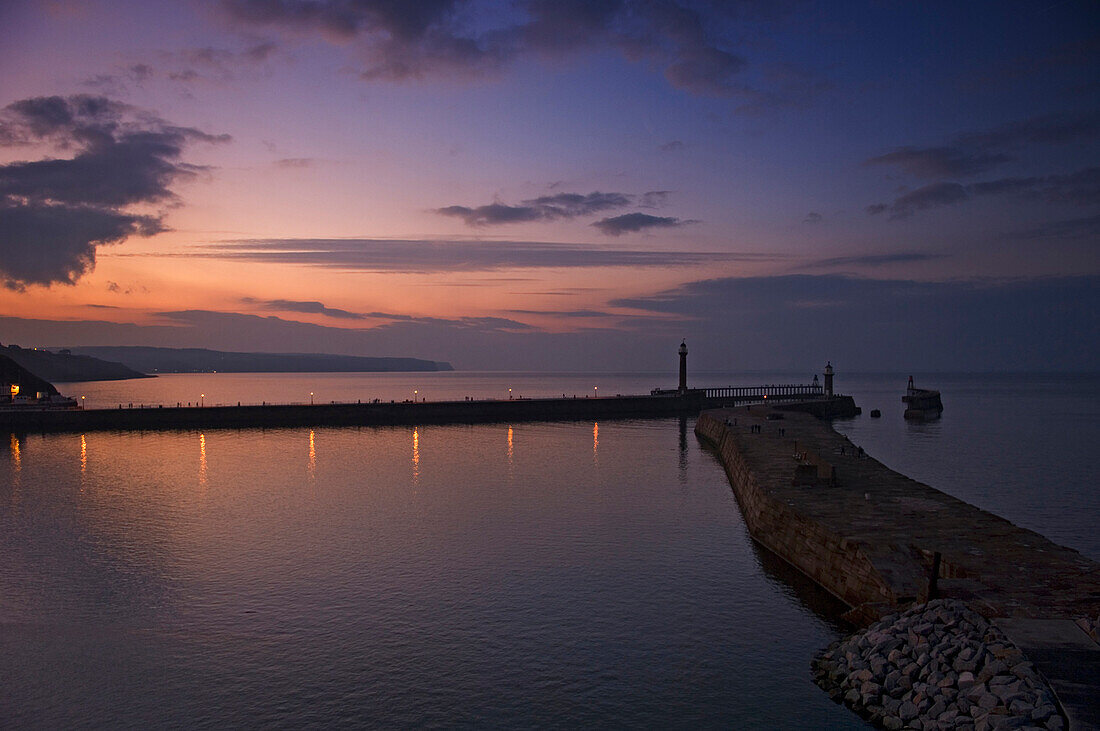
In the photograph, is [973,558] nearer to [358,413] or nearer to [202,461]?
[202,461]

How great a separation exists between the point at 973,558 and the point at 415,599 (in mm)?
15680

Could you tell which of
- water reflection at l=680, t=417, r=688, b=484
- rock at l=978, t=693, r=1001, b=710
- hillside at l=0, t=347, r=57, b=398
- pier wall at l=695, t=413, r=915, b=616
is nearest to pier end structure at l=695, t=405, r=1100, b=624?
pier wall at l=695, t=413, r=915, b=616

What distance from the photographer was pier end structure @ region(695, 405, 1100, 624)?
15.9m

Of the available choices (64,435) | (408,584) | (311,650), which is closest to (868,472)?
(408,584)

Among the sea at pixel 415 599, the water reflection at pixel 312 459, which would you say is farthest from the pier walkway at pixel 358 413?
the sea at pixel 415 599

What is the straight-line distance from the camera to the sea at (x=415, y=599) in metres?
14.7

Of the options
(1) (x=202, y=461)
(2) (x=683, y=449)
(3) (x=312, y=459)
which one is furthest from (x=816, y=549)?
(1) (x=202, y=461)

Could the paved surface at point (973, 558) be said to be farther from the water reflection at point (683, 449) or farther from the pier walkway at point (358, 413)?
the pier walkway at point (358, 413)

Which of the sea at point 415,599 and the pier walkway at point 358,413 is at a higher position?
the pier walkway at point 358,413

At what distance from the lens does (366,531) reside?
29500 millimetres

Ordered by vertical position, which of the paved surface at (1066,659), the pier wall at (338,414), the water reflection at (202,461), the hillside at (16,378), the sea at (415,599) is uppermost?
the hillside at (16,378)

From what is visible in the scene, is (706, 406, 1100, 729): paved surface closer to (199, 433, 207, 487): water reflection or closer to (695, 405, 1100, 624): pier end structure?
(695, 405, 1100, 624): pier end structure

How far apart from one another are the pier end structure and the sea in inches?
45.4

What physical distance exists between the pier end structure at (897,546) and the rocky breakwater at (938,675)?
4.03 ft
